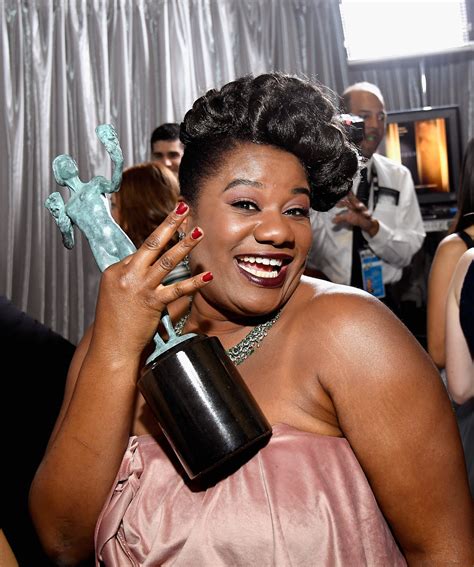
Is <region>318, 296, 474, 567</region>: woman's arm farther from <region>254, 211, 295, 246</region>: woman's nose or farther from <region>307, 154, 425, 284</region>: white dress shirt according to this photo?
<region>307, 154, 425, 284</region>: white dress shirt

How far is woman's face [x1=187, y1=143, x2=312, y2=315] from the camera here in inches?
56.7

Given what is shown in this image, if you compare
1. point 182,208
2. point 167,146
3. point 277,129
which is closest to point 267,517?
point 182,208

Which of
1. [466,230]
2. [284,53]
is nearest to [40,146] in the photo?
[284,53]

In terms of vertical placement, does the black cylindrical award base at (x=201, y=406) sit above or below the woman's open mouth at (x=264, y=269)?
below

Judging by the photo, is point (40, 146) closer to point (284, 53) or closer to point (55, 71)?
point (55, 71)

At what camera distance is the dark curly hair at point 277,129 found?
150cm

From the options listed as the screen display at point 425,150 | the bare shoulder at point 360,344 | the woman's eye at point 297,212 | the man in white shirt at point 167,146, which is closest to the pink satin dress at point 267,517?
the bare shoulder at point 360,344

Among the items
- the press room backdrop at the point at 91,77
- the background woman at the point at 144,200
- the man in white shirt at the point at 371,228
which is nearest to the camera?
the background woman at the point at 144,200

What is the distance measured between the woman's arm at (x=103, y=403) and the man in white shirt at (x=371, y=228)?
2.82 meters

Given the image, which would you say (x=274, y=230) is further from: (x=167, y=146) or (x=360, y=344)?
(x=167, y=146)

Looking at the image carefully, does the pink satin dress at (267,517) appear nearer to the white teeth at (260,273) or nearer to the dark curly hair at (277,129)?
the white teeth at (260,273)

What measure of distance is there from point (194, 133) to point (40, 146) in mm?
4018

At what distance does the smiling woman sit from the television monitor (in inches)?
152

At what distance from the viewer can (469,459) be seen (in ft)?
7.80
